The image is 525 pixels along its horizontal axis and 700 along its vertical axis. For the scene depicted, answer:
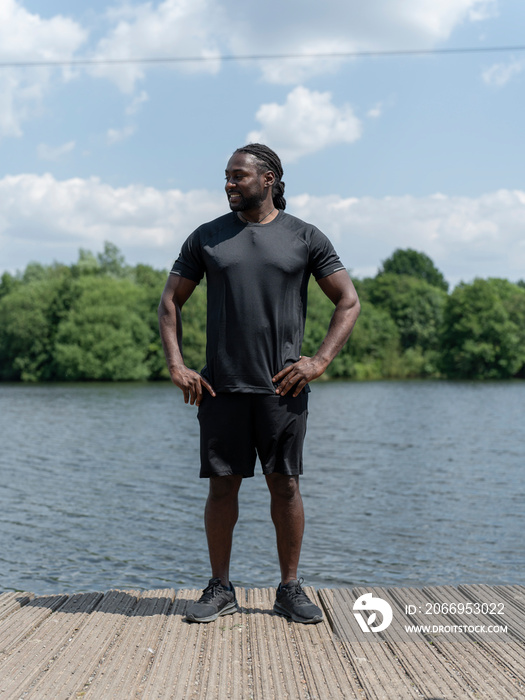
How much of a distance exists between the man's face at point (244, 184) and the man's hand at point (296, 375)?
2.71 feet

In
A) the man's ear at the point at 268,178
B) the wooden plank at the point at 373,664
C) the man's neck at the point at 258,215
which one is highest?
the man's ear at the point at 268,178

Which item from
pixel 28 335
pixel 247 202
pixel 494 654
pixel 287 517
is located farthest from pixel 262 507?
pixel 28 335

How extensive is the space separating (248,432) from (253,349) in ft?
1.37

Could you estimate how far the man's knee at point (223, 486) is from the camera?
157 inches

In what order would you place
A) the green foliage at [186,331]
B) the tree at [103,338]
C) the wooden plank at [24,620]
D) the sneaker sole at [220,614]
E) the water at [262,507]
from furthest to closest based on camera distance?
the green foliage at [186,331] < the tree at [103,338] < the water at [262,507] < the sneaker sole at [220,614] < the wooden plank at [24,620]

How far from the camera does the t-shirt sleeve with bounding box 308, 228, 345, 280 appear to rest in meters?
3.96

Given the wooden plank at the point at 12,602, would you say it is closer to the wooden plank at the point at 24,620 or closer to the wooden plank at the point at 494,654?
the wooden plank at the point at 24,620

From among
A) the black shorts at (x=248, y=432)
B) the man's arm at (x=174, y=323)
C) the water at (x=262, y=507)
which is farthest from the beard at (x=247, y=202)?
the water at (x=262, y=507)

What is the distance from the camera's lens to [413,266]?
97000mm

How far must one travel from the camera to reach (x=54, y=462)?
18.0 m

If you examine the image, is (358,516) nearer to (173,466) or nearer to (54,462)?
(173,466)

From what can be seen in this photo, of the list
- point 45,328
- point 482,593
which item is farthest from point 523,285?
point 482,593

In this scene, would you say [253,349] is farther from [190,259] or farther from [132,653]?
[132,653]

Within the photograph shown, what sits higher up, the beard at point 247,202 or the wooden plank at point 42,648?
the beard at point 247,202
